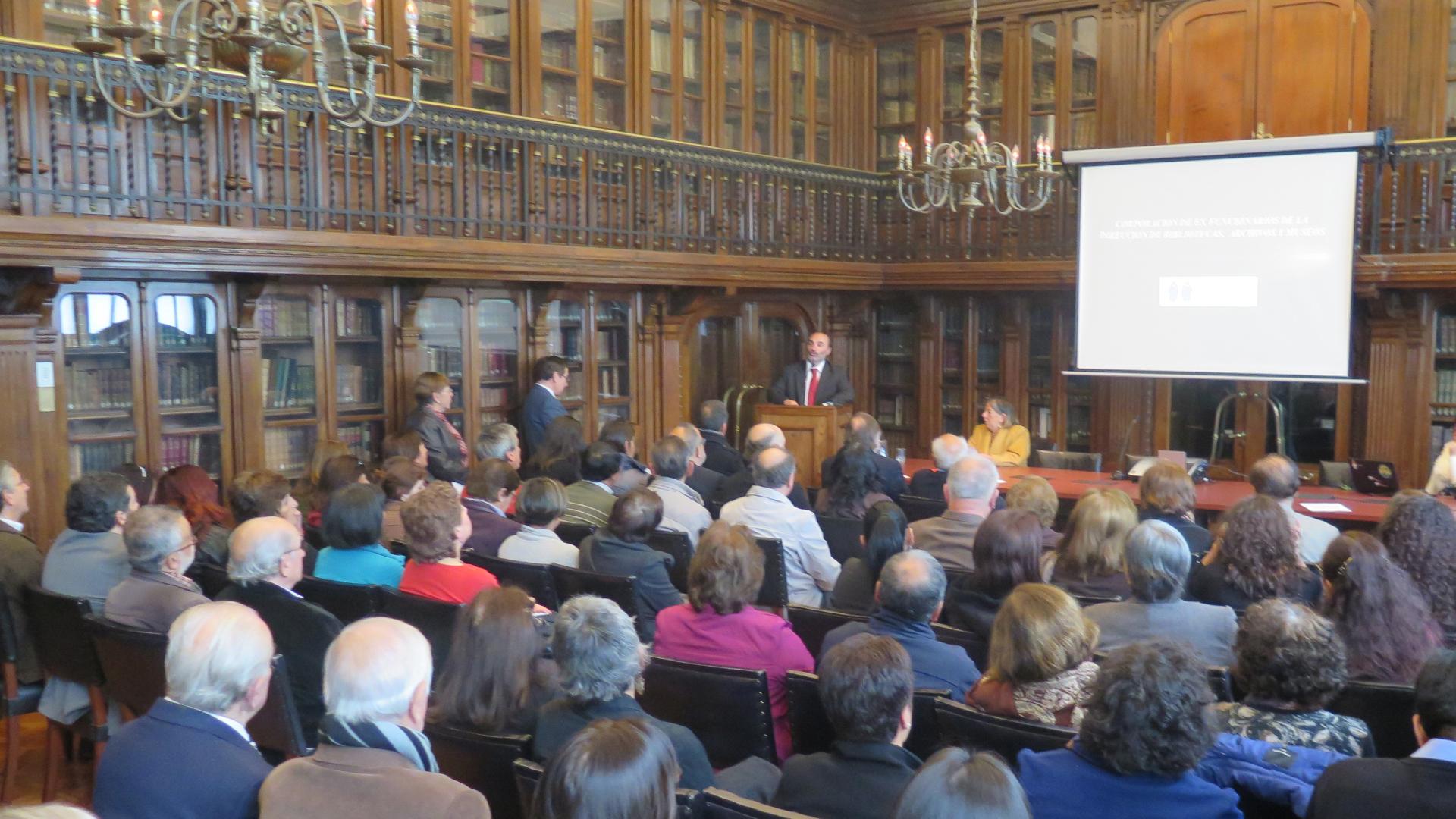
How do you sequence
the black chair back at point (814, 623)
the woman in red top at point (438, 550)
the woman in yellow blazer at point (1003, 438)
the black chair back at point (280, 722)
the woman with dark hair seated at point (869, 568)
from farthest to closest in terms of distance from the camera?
the woman in yellow blazer at point (1003, 438)
the woman with dark hair seated at point (869, 568)
the woman in red top at point (438, 550)
the black chair back at point (814, 623)
the black chair back at point (280, 722)

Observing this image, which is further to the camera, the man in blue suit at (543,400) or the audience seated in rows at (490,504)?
the man in blue suit at (543,400)

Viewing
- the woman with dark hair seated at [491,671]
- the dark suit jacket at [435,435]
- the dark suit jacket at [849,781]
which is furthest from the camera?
the dark suit jacket at [435,435]

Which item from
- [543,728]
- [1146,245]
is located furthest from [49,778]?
[1146,245]

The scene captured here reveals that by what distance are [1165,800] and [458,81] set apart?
Answer: 7.48 m

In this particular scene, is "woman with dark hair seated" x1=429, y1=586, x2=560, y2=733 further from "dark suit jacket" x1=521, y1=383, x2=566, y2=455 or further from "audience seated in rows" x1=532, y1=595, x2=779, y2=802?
"dark suit jacket" x1=521, y1=383, x2=566, y2=455

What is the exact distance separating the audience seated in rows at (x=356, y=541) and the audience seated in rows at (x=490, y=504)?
→ 1.93 feet

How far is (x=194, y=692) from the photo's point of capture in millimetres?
2398

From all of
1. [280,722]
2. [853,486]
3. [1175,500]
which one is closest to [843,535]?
[853,486]

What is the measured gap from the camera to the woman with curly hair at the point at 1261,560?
3.82 meters

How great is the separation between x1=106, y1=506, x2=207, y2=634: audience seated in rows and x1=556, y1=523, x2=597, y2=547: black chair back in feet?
5.58

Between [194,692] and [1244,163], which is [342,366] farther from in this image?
[1244,163]

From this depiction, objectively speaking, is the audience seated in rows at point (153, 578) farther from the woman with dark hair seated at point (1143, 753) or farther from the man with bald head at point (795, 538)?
the woman with dark hair seated at point (1143, 753)

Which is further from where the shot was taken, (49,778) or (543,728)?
(49,778)

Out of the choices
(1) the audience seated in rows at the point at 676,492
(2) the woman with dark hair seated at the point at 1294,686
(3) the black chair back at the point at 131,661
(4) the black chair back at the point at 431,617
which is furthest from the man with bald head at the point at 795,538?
(2) the woman with dark hair seated at the point at 1294,686
